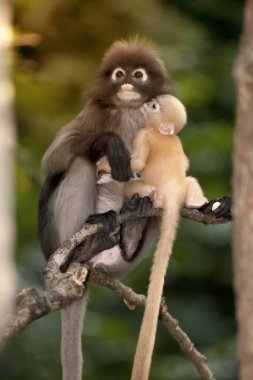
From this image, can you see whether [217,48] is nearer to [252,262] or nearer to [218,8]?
[218,8]

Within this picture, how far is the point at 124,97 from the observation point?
722cm

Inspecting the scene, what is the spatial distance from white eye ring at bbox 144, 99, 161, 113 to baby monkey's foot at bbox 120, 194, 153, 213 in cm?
56

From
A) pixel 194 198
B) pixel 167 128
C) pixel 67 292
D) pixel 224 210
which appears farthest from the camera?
pixel 167 128

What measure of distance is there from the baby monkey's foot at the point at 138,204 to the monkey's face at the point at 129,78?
0.89 metres

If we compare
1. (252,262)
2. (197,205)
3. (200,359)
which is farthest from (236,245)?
(197,205)

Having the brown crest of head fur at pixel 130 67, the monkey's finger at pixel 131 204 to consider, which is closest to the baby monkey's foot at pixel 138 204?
the monkey's finger at pixel 131 204

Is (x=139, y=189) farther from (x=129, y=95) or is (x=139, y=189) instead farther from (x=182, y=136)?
(x=182, y=136)

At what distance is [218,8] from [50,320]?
5135 millimetres

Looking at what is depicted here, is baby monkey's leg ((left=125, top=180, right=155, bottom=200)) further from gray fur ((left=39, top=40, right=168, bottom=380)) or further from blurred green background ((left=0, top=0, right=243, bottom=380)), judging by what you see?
blurred green background ((left=0, top=0, right=243, bottom=380))

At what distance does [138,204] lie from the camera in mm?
6441

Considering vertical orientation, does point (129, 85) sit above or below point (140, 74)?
below

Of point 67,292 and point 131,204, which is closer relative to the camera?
point 67,292

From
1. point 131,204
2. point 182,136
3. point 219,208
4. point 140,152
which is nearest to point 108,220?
point 131,204

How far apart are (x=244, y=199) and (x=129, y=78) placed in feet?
13.4
